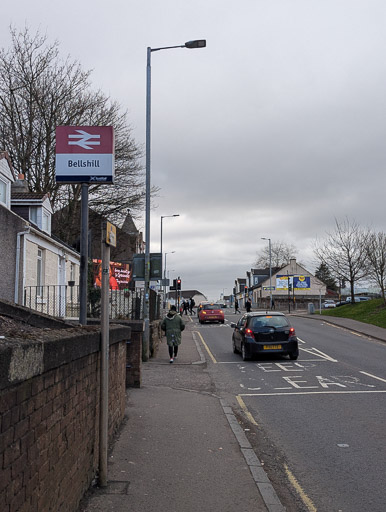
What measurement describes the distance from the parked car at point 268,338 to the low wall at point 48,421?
11.9m

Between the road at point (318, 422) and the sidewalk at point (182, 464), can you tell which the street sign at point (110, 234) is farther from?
the road at point (318, 422)

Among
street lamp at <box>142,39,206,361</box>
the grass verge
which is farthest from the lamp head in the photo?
the grass verge

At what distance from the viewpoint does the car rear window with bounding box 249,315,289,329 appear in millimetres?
17078

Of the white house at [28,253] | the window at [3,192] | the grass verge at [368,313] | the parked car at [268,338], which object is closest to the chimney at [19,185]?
the white house at [28,253]

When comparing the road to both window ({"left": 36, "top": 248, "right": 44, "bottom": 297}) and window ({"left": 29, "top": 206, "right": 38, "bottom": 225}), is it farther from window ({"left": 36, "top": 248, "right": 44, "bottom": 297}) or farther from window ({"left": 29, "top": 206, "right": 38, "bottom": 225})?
window ({"left": 29, "top": 206, "right": 38, "bottom": 225})

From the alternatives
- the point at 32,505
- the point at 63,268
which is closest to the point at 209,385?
the point at 32,505

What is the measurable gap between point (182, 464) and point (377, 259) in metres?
38.3

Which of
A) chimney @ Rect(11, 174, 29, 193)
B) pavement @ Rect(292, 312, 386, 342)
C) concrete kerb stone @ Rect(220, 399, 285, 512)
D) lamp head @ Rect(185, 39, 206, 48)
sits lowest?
concrete kerb stone @ Rect(220, 399, 285, 512)

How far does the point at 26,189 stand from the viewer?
1078 inches

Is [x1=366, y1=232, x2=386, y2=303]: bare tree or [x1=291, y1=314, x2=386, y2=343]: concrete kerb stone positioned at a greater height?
[x1=366, y1=232, x2=386, y2=303]: bare tree

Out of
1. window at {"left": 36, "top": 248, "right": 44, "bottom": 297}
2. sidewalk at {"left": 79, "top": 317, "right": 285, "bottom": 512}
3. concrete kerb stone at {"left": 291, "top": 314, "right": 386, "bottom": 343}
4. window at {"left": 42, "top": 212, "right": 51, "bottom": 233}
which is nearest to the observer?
sidewalk at {"left": 79, "top": 317, "right": 285, "bottom": 512}

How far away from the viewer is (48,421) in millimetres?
3482

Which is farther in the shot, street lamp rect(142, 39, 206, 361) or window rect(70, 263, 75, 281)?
window rect(70, 263, 75, 281)

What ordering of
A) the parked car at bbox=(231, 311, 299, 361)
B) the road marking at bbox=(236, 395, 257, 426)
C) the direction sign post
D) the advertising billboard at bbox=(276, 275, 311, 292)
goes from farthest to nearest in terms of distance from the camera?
the advertising billboard at bbox=(276, 275, 311, 292)
the parked car at bbox=(231, 311, 299, 361)
the road marking at bbox=(236, 395, 257, 426)
the direction sign post
